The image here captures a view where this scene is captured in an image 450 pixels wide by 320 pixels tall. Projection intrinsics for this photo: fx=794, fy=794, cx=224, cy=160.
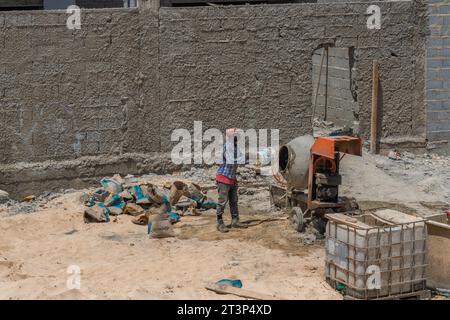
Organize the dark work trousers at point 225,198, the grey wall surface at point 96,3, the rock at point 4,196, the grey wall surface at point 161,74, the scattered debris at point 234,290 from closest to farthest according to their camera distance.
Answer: the scattered debris at point 234,290
the dark work trousers at point 225,198
the rock at point 4,196
the grey wall surface at point 161,74
the grey wall surface at point 96,3

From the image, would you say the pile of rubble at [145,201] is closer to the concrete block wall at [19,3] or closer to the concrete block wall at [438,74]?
the concrete block wall at [438,74]

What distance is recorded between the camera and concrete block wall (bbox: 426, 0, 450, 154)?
1497 centimetres

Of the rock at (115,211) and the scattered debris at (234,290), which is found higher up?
the rock at (115,211)

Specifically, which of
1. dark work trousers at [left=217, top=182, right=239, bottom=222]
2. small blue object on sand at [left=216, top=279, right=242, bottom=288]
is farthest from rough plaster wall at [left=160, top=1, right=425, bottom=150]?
small blue object on sand at [left=216, top=279, right=242, bottom=288]

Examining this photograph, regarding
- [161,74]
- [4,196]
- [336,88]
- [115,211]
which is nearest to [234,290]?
[115,211]

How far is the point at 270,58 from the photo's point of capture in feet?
47.2

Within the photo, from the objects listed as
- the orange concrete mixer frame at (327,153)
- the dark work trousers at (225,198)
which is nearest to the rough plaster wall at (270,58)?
the dark work trousers at (225,198)

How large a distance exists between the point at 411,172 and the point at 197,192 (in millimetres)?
4018

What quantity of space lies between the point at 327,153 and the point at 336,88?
7.49 metres

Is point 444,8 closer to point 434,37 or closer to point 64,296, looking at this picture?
point 434,37

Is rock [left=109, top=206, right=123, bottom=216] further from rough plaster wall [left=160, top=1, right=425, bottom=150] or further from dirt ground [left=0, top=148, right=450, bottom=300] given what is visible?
rough plaster wall [left=160, top=1, right=425, bottom=150]

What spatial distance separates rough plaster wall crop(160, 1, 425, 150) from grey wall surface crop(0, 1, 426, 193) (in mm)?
18

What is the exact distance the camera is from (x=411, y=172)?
46.9 feet

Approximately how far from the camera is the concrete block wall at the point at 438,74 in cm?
1497
